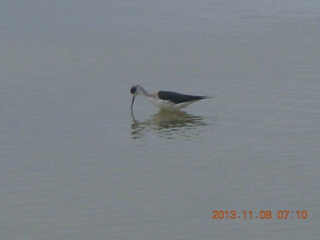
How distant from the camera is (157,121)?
13602 millimetres

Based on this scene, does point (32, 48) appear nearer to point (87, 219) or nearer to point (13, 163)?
point (13, 163)

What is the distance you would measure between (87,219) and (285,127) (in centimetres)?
433

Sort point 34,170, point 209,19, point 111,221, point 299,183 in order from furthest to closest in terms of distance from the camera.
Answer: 1. point 209,19
2. point 34,170
3. point 299,183
4. point 111,221

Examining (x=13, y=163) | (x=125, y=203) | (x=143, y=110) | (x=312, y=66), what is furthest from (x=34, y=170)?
(x=312, y=66)

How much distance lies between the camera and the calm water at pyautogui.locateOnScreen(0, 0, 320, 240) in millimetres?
9094

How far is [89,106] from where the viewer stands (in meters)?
13.8
